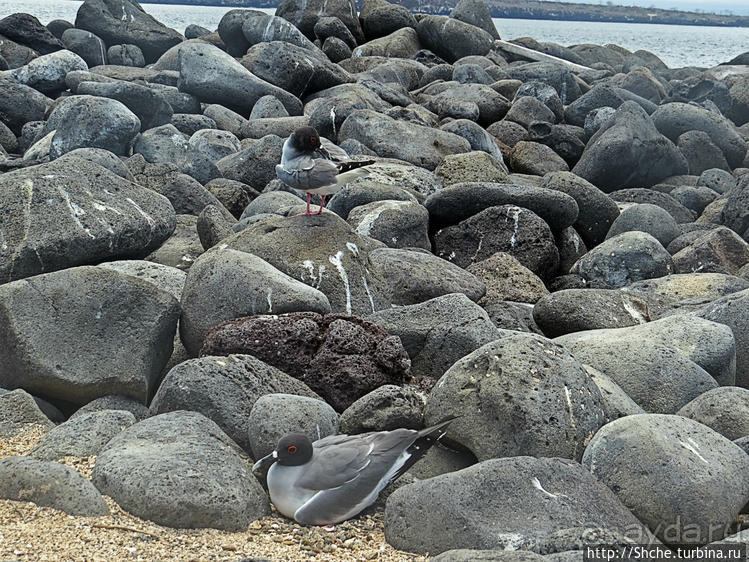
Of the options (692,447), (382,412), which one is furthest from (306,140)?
(692,447)

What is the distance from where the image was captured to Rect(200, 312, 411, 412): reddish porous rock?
617 cm

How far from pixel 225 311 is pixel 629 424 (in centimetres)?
309

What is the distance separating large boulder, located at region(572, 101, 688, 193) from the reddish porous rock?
10.6m

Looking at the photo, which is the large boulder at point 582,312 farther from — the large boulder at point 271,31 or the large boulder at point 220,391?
the large boulder at point 271,31

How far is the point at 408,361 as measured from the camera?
636cm

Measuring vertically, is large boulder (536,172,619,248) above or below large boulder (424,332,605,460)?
below

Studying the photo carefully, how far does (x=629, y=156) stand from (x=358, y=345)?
1121 centimetres

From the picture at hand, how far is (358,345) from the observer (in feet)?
20.8

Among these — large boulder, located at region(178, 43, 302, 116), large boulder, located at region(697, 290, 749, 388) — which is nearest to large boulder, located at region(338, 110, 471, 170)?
large boulder, located at region(178, 43, 302, 116)

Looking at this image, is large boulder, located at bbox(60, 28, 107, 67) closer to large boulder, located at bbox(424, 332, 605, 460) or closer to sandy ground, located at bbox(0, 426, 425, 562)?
large boulder, located at bbox(424, 332, 605, 460)

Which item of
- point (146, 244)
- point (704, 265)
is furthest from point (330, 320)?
point (704, 265)

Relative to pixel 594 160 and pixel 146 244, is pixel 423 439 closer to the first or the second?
pixel 146 244

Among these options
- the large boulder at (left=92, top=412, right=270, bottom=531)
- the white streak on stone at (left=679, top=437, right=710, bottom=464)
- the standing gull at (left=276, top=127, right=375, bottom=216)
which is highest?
the standing gull at (left=276, top=127, right=375, bottom=216)

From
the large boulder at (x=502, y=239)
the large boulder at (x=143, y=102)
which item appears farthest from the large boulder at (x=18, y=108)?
the large boulder at (x=502, y=239)
